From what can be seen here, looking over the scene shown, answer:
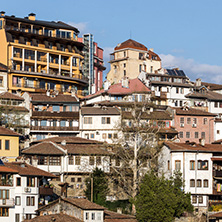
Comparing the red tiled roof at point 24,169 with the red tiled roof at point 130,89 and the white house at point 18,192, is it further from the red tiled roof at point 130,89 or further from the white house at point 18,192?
the red tiled roof at point 130,89

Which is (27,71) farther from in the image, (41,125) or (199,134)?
(199,134)

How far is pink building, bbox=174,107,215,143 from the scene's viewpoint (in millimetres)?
99125

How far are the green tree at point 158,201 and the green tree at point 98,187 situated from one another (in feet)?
18.6

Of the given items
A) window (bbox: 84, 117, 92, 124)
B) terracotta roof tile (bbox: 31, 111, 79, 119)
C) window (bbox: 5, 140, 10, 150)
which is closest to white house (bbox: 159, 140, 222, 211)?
window (bbox: 84, 117, 92, 124)

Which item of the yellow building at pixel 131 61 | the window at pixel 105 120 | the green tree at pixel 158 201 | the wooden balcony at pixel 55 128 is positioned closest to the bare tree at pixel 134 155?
the green tree at pixel 158 201

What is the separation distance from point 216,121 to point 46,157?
105ft

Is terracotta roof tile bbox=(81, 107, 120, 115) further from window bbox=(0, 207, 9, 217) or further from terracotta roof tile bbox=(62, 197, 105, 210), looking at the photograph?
window bbox=(0, 207, 9, 217)

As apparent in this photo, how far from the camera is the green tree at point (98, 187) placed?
75750mm

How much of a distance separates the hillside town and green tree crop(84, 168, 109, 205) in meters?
0.91

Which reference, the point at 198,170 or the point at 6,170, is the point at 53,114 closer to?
the point at 198,170

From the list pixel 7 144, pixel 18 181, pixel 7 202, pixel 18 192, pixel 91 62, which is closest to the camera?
pixel 7 202

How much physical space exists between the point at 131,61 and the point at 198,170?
49805 mm

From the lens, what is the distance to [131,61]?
127 metres

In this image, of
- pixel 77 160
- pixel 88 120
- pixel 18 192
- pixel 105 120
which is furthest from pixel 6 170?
pixel 105 120
